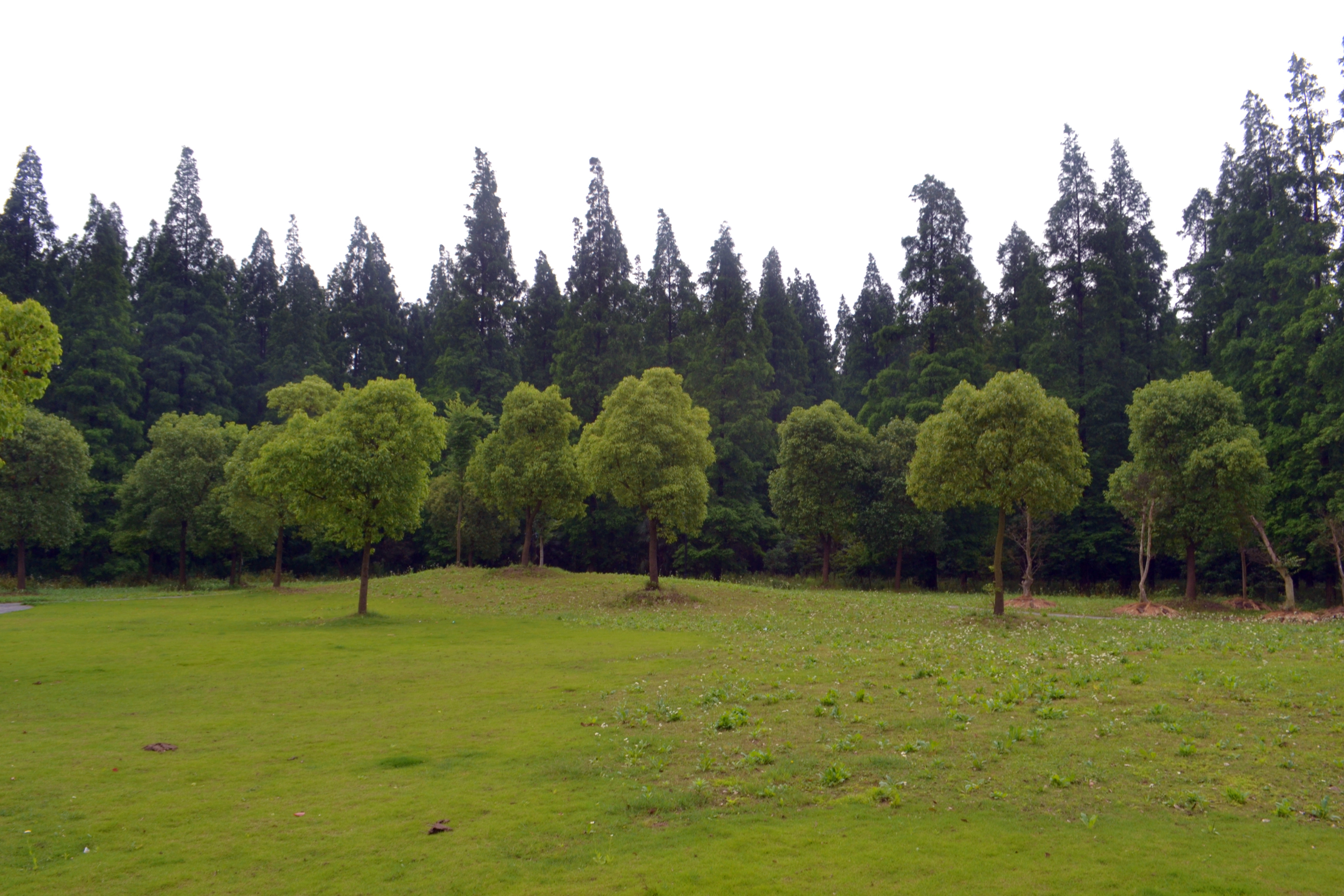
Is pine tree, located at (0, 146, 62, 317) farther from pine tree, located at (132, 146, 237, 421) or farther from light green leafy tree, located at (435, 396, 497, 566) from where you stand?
light green leafy tree, located at (435, 396, 497, 566)

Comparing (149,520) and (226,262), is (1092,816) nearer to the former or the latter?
(149,520)

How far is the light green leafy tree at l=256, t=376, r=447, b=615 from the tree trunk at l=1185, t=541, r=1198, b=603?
38.1 m

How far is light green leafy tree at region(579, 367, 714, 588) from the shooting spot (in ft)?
129

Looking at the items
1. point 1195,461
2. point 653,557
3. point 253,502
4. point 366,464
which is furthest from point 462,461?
point 1195,461

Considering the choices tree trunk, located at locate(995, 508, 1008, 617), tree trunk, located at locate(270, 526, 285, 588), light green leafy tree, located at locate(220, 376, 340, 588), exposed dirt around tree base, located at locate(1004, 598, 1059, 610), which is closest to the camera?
tree trunk, located at locate(995, 508, 1008, 617)

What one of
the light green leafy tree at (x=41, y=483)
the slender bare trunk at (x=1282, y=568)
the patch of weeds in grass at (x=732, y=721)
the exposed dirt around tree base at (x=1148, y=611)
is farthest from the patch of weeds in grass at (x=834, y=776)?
the light green leafy tree at (x=41, y=483)

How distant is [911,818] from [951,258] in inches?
2539

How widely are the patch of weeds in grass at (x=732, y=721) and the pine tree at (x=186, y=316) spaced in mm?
77148

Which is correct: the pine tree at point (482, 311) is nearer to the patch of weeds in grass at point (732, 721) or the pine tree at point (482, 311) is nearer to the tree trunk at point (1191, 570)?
the tree trunk at point (1191, 570)

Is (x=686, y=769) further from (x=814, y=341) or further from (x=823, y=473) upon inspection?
(x=814, y=341)

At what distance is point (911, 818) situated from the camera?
29.5 ft

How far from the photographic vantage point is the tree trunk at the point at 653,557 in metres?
39.3

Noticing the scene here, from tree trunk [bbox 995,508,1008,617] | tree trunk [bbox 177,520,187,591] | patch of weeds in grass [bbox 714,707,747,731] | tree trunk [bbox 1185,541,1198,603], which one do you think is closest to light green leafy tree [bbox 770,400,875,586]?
tree trunk [bbox 1185,541,1198,603]

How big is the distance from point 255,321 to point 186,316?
12287 millimetres
